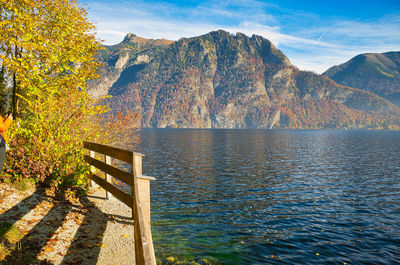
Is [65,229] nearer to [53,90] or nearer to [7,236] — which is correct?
[7,236]

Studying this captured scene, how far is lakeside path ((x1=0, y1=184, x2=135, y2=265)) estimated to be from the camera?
Answer: 574 centimetres

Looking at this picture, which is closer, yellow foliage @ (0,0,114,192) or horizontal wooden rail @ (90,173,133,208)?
horizontal wooden rail @ (90,173,133,208)

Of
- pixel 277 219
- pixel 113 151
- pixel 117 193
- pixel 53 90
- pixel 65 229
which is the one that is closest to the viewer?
pixel 65 229

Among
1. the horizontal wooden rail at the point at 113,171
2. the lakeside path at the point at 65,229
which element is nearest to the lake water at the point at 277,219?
the lakeside path at the point at 65,229

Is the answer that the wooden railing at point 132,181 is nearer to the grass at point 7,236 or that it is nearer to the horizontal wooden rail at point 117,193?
the horizontal wooden rail at point 117,193

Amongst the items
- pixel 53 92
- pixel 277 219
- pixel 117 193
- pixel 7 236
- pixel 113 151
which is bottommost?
pixel 277 219

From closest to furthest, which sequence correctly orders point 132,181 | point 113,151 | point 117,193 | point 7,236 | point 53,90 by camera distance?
point 7,236 < point 132,181 < point 113,151 < point 117,193 < point 53,90

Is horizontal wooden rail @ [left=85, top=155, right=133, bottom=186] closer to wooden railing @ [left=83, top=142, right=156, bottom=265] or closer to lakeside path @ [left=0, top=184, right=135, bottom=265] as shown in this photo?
wooden railing @ [left=83, top=142, right=156, bottom=265]

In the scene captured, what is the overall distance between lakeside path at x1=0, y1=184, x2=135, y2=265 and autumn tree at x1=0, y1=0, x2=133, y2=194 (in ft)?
3.41

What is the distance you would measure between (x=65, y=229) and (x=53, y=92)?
6.02 meters

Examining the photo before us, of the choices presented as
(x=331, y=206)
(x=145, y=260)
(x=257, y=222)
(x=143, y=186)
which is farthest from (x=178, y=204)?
(x=145, y=260)

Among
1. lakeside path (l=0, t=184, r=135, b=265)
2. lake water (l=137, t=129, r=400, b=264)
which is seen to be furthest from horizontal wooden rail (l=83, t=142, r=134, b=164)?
lake water (l=137, t=129, r=400, b=264)

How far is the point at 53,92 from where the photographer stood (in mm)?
10883

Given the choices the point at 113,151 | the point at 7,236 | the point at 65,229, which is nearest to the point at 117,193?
the point at 113,151
